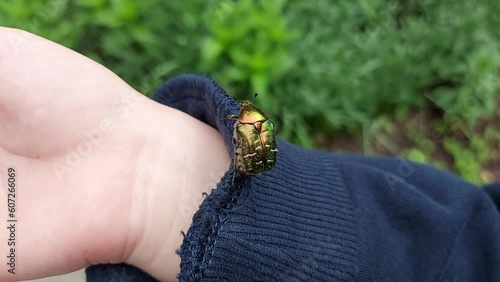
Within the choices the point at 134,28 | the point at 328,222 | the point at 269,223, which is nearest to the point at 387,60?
the point at 134,28

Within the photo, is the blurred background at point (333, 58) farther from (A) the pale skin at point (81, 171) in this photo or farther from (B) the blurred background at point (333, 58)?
(A) the pale skin at point (81, 171)

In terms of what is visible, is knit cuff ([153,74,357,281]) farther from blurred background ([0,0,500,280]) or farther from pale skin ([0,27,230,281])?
blurred background ([0,0,500,280])

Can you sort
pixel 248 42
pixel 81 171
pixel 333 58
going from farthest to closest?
pixel 333 58 < pixel 248 42 < pixel 81 171

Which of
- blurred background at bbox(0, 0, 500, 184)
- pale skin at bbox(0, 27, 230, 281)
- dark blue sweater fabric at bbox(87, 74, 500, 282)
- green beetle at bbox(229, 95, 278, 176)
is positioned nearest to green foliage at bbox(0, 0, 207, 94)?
blurred background at bbox(0, 0, 500, 184)

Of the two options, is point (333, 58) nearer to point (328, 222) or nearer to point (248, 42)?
point (248, 42)

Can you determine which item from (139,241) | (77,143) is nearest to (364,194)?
(139,241)

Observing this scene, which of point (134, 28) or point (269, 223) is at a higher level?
point (134, 28)
